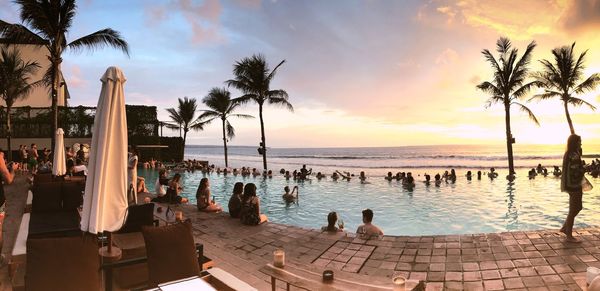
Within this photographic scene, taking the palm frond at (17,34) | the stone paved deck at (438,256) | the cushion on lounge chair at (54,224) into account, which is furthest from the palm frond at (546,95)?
the palm frond at (17,34)

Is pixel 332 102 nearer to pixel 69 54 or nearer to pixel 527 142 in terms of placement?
pixel 69 54

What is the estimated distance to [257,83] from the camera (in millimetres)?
28281

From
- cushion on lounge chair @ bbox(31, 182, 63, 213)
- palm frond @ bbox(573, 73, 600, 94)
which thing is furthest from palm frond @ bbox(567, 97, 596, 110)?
cushion on lounge chair @ bbox(31, 182, 63, 213)

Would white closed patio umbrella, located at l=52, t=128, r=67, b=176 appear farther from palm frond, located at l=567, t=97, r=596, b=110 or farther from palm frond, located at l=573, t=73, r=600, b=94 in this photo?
palm frond, located at l=573, t=73, r=600, b=94

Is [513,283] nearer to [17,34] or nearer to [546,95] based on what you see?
[17,34]

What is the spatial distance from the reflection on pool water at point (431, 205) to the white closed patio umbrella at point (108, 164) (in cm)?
828

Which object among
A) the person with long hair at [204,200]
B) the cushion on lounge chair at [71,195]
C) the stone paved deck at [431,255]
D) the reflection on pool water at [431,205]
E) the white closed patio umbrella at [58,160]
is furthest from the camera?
the reflection on pool water at [431,205]

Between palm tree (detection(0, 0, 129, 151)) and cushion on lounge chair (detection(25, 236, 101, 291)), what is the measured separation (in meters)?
14.3

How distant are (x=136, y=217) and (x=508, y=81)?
27823 mm

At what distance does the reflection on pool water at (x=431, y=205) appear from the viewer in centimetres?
1176

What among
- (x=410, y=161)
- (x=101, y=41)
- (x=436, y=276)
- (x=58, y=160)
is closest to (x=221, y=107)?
(x=101, y=41)

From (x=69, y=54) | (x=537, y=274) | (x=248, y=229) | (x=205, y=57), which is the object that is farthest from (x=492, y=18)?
(x=69, y=54)

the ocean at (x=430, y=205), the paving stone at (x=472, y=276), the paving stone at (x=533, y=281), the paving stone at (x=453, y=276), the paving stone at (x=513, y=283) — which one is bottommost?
the ocean at (x=430, y=205)

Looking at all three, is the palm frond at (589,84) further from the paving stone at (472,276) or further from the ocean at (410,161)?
the paving stone at (472,276)
